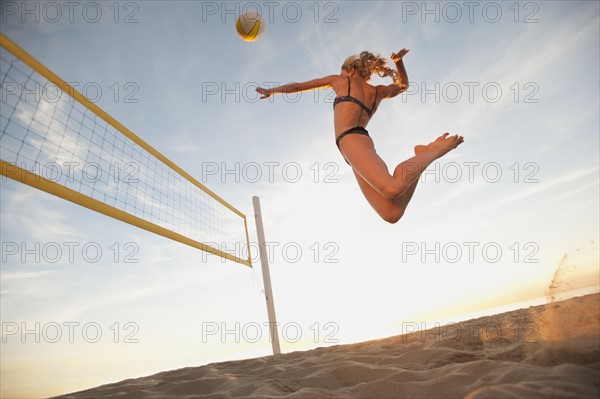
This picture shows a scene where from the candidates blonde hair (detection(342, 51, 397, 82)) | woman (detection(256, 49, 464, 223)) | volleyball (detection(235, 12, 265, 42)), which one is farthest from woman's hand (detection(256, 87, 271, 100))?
volleyball (detection(235, 12, 265, 42))

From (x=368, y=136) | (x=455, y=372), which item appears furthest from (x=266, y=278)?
(x=455, y=372)

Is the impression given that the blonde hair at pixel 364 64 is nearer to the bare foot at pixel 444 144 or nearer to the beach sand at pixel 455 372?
the bare foot at pixel 444 144

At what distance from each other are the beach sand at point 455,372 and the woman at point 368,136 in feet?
3.07

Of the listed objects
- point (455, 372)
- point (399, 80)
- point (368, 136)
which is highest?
point (399, 80)

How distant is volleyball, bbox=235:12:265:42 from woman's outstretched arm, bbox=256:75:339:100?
1584mm

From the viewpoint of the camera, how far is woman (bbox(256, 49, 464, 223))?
6.64 ft

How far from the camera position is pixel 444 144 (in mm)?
2170

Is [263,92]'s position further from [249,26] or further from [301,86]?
[249,26]

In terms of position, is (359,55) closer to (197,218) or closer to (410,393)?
(410,393)

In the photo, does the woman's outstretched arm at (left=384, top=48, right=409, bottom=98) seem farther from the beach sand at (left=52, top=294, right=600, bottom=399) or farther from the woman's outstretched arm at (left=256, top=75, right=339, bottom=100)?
the beach sand at (left=52, top=294, right=600, bottom=399)

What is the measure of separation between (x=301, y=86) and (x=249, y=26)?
5.99 feet

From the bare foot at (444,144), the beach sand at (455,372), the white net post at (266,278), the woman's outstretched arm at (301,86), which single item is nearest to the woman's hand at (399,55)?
the woman's outstretched arm at (301,86)

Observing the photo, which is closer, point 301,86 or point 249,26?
point 301,86

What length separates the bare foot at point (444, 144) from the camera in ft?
7.03
